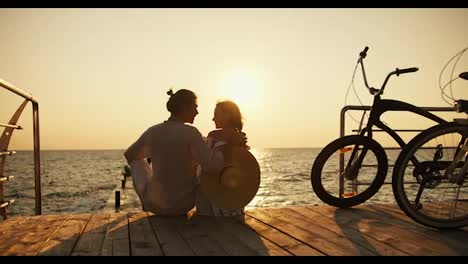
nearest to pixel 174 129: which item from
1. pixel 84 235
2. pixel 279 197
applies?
pixel 84 235

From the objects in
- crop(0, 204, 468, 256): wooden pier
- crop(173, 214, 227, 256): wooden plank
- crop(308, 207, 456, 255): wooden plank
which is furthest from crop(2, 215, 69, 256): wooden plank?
crop(308, 207, 456, 255): wooden plank

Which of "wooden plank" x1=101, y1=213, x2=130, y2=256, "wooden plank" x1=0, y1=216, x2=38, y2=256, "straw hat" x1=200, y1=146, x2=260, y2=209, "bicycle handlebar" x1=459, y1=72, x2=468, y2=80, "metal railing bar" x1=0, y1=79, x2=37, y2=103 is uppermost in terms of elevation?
"bicycle handlebar" x1=459, y1=72, x2=468, y2=80

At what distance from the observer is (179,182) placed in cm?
404

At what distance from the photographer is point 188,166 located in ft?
13.3

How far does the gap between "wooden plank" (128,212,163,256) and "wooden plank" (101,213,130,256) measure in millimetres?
43

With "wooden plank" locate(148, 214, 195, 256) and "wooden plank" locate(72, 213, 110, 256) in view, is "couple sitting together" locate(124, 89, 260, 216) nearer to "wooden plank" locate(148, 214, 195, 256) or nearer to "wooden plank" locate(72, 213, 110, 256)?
"wooden plank" locate(148, 214, 195, 256)

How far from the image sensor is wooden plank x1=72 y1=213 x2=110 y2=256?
9.57 feet

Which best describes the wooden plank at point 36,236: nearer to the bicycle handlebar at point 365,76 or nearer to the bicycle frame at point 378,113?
the bicycle frame at point 378,113

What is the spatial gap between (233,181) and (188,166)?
17.2 inches

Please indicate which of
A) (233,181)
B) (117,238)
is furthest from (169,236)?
(233,181)

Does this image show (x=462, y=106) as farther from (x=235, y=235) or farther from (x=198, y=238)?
(x=198, y=238)
